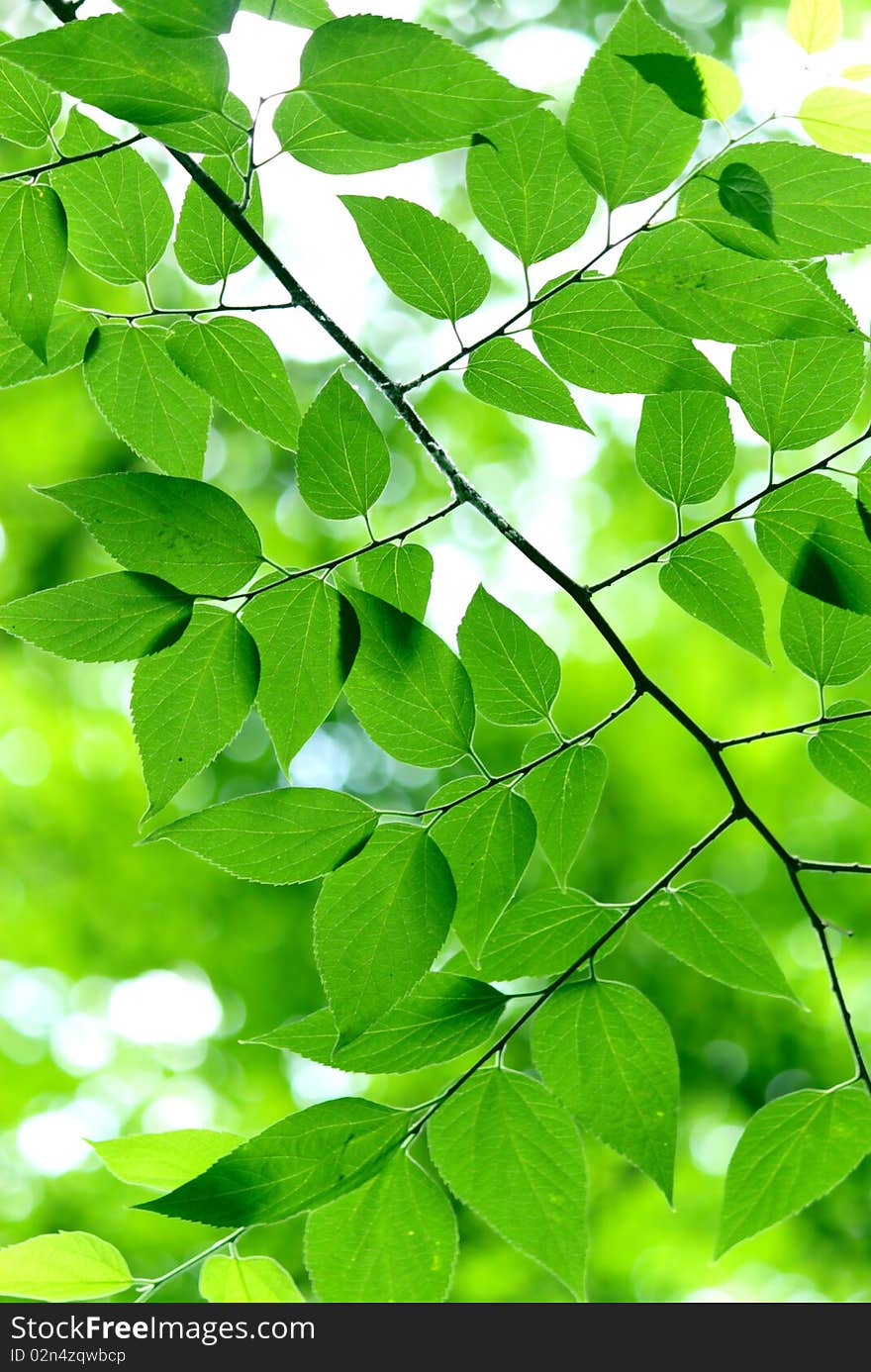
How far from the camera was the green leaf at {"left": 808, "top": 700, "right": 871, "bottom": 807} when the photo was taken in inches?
22.8

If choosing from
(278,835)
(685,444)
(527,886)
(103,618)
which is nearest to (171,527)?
(103,618)

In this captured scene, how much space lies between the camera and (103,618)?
497mm

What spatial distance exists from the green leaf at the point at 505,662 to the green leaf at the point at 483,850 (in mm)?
51

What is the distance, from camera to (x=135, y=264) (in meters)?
0.56

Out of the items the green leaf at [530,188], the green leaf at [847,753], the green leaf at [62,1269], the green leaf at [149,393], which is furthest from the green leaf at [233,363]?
the green leaf at [62,1269]

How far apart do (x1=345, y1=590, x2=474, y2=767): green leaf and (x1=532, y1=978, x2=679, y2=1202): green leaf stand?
146 millimetres

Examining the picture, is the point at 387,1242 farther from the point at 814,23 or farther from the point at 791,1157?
the point at 814,23

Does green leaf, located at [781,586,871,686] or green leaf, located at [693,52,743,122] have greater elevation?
green leaf, located at [693,52,743,122]

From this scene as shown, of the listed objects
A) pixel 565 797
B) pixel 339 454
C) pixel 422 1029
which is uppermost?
pixel 339 454

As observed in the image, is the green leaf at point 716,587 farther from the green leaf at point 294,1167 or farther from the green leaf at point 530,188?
the green leaf at point 294,1167

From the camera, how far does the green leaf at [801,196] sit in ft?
1.44

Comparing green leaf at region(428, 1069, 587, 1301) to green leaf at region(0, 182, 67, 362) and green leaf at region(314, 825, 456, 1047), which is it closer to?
green leaf at region(314, 825, 456, 1047)

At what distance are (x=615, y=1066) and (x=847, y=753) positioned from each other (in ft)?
0.68

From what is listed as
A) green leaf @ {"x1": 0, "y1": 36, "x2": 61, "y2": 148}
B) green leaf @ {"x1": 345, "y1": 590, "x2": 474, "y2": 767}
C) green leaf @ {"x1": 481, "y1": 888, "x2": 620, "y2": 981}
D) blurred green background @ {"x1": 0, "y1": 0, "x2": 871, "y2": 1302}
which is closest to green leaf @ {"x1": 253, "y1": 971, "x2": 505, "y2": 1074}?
green leaf @ {"x1": 481, "y1": 888, "x2": 620, "y2": 981}
